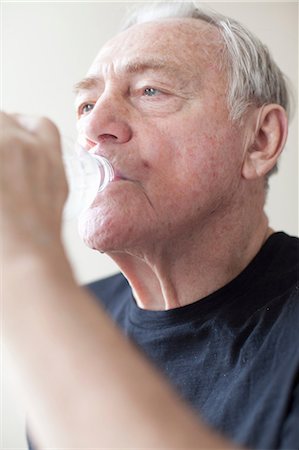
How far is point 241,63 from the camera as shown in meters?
1.11

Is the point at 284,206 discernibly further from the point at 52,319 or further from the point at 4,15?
the point at 52,319

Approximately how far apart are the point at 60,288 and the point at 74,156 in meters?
0.52

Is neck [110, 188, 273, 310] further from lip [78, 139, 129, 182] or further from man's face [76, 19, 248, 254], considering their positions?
lip [78, 139, 129, 182]

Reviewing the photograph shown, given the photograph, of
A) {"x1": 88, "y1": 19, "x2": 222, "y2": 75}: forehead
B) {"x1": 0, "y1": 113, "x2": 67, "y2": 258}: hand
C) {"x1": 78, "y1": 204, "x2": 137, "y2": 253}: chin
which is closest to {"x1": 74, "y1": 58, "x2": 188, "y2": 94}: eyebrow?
{"x1": 88, "y1": 19, "x2": 222, "y2": 75}: forehead

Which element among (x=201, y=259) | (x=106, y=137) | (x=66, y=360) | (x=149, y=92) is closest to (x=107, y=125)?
(x=106, y=137)

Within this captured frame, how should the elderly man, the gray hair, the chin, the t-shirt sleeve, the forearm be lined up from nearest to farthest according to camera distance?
the forearm, the t-shirt sleeve, the elderly man, the chin, the gray hair

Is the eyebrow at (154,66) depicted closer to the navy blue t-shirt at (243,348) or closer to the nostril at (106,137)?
the nostril at (106,137)

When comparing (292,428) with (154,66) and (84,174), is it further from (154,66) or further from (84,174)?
(154,66)

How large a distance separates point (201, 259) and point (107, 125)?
31 centimetres

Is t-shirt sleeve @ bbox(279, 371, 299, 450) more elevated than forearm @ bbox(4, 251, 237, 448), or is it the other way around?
forearm @ bbox(4, 251, 237, 448)

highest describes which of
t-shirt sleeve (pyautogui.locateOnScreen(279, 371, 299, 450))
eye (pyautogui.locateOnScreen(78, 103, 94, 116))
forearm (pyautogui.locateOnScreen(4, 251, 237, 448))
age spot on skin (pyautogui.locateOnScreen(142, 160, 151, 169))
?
eye (pyautogui.locateOnScreen(78, 103, 94, 116))

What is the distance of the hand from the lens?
574mm

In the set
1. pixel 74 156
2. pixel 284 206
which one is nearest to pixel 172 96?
pixel 74 156

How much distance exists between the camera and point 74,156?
3.40ft
